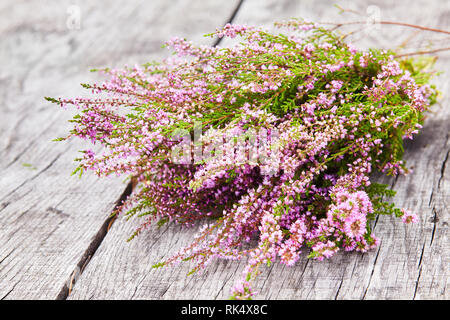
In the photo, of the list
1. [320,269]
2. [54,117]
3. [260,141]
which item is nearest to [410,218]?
[320,269]

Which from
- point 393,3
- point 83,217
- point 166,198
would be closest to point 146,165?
point 166,198

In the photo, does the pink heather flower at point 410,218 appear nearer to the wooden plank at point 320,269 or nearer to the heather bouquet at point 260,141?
the heather bouquet at point 260,141

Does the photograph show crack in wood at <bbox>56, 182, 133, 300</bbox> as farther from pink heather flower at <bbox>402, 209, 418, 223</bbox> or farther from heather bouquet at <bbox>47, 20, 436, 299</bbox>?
pink heather flower at <bbox>402, 209, 418, 223</bbox>

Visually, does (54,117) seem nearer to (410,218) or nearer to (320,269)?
(320,269)

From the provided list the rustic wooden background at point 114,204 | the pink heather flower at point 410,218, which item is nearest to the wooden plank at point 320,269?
the rustic wooden background at point 114,204
